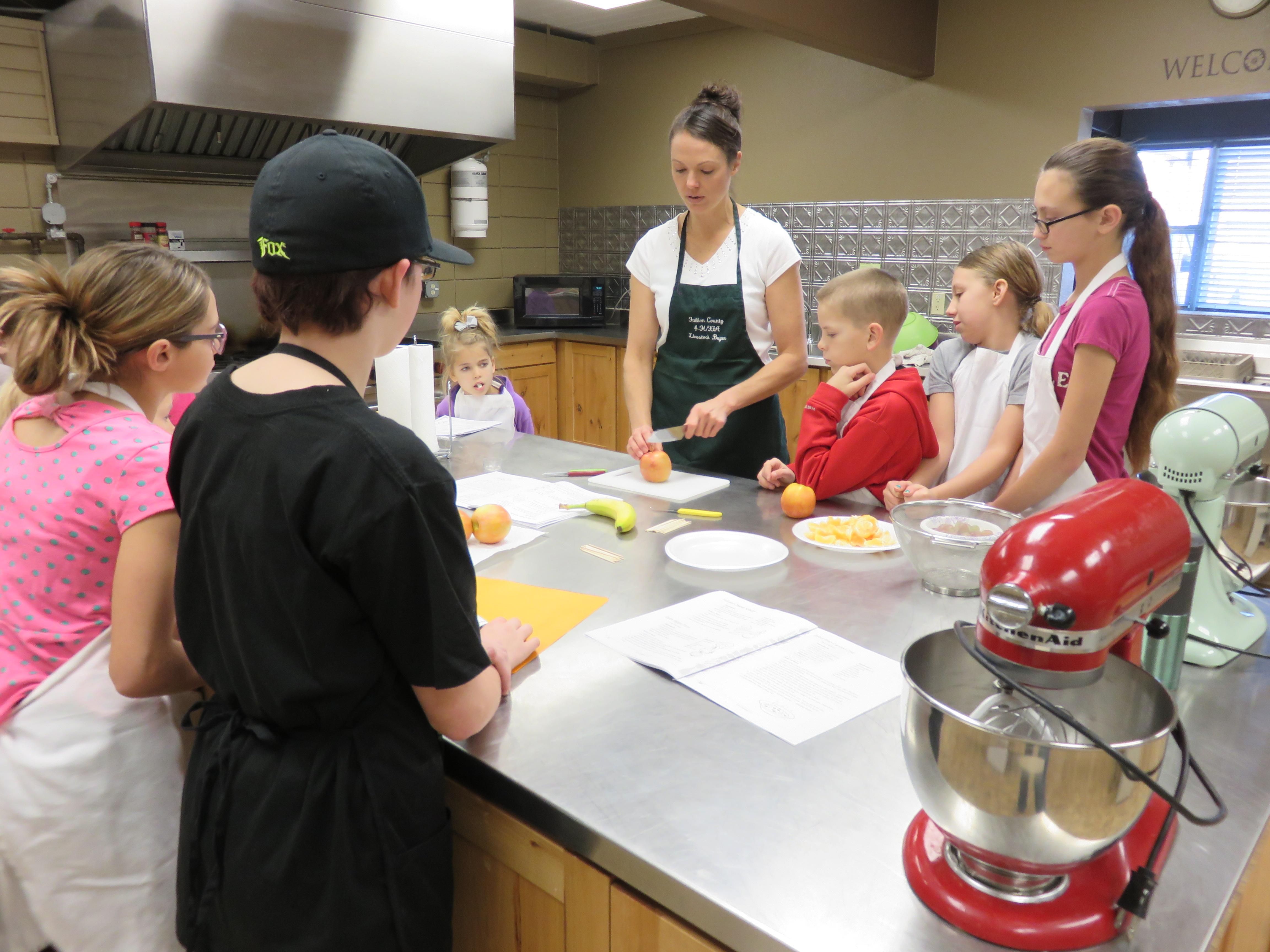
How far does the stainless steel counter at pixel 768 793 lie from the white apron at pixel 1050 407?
510 millimetres

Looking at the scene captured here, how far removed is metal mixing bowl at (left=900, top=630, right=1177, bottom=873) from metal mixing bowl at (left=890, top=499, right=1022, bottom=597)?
1.75ft

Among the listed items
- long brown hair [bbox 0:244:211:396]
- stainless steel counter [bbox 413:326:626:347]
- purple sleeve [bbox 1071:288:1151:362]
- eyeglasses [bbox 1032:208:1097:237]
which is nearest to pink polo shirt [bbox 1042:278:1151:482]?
purple sleeve [bbox 1071:288:1151:362]

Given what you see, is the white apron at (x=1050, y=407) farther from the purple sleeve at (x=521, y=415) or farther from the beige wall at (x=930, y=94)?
the beige wall at (x=930, y=94)

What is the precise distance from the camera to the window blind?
3535 mm

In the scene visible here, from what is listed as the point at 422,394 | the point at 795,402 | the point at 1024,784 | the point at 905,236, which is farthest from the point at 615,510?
the point at 905,236

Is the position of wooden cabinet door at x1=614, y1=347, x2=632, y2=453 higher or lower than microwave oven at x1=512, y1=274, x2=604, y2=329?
lower

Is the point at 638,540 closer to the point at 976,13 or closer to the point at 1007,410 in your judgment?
the point at 1007,410

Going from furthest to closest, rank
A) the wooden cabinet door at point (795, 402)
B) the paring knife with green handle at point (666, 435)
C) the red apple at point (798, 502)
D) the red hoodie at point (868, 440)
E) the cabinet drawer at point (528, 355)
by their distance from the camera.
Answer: the cabinet drawer at point (528, 355), the wooden cabinet door at point (795, 402), the paring knife with green handle at point (666, 435), the red hoodie at point (868, 440), the red apple at point (798, 502)

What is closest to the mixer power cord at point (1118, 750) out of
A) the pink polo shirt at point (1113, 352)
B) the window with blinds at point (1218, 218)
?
the pink polo shirt at point (1113, 352)

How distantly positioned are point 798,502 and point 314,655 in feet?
3.52

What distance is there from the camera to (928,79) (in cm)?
395

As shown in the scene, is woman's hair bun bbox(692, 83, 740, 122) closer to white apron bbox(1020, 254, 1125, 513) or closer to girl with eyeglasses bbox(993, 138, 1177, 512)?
girl with eyeglasses bbox(993, 138, 1177, 512)

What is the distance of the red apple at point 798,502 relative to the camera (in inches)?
67.6

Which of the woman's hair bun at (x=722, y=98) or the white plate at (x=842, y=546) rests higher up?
the woman's hair bun at (x=722, y=98)
